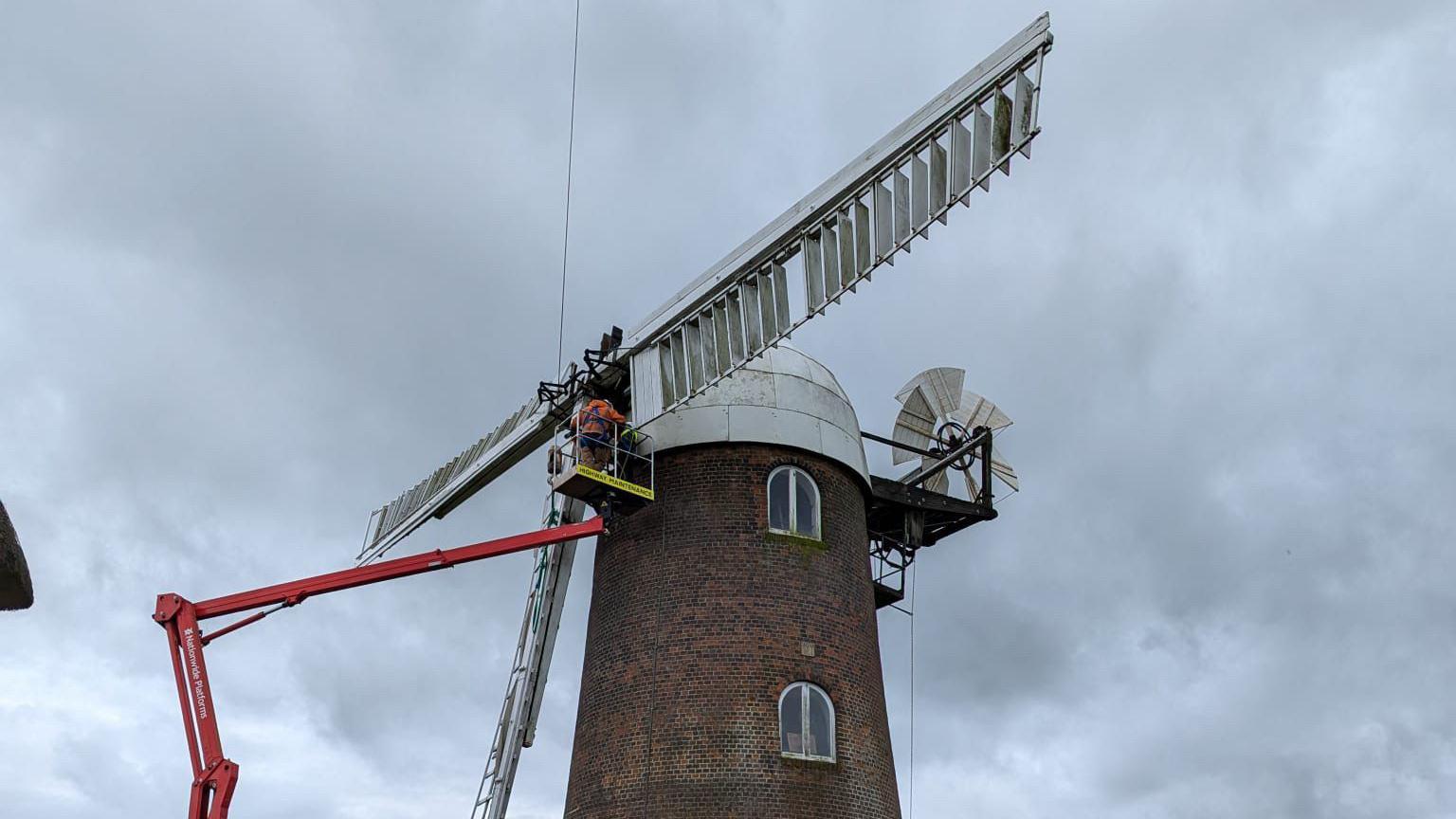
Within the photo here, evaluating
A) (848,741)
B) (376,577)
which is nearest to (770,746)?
(848,741)

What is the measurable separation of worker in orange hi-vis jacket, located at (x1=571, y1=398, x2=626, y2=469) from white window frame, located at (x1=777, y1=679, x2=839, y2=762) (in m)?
4.21

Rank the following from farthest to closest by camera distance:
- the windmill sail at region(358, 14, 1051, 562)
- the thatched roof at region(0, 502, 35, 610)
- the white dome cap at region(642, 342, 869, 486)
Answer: the white dome cap at region(642, 342, 869, 486)
the windmill sail at region(358, 14, 1051, 562)
the thatched roof at region(0, 502, 35, 610)

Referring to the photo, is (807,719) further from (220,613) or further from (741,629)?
(220,613)

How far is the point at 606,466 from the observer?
20.7 meters

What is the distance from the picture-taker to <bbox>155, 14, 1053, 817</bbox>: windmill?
19000 mm

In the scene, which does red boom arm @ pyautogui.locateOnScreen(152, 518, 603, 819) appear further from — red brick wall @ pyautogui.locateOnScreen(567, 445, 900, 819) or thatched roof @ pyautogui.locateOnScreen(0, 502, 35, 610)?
thatched roof @ pyautogui.locateOnScreen(0, 502, 35, 610)

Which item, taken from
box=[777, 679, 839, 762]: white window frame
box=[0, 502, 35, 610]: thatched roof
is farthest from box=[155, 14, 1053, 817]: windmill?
box=[0, 502, 35, 610]: thatched roof

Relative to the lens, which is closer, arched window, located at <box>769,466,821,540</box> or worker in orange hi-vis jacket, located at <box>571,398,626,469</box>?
worker in orange hi-vis jacket, located at <box>571,398,626,469</box>

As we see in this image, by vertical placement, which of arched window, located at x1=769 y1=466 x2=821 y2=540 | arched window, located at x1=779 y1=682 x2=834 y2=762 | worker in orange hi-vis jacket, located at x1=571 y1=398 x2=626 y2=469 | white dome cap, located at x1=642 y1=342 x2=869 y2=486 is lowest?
arched window, located at x1=779 y1=682 x2=834 y2=762

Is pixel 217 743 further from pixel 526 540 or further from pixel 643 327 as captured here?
pixel 643 327

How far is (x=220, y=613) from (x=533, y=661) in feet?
17.8

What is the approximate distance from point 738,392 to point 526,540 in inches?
155

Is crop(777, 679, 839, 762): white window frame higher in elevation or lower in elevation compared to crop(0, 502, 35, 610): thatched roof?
higher

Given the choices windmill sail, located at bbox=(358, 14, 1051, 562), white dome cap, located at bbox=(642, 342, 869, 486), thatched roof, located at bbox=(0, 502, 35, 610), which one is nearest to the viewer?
thatched roof, located at bbox=(0, 502, 35, 610)
